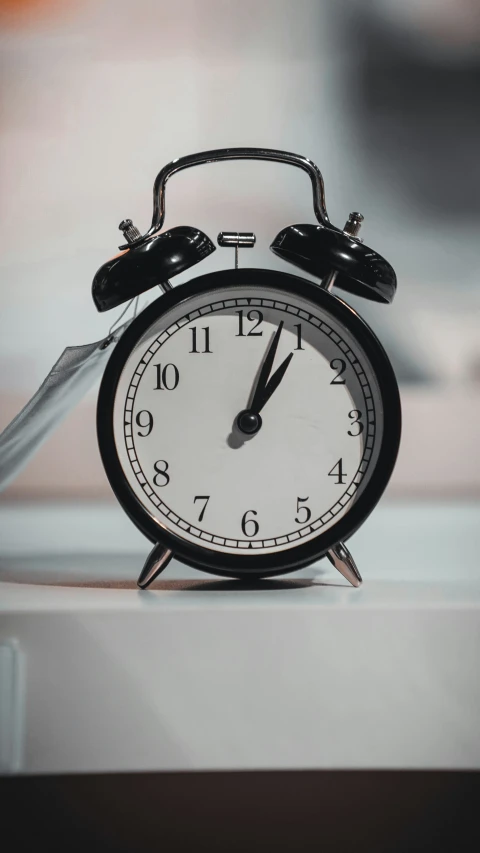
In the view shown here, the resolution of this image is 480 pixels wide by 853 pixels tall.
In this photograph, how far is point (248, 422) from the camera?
97 centimetres

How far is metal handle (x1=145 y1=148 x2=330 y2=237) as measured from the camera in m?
1.02

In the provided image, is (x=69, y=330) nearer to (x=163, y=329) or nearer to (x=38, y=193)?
(x=38, y=193)

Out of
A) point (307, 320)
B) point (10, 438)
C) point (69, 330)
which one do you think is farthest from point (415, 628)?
point (69, 330)

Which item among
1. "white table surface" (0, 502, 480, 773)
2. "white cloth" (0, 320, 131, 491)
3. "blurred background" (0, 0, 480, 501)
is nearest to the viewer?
"white table surface" (0, 502, 480, 773)

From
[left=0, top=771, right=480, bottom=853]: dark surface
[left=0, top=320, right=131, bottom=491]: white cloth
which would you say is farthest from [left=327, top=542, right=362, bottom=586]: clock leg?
[left=0, top=320, right=131, bottom=491]: white cloth

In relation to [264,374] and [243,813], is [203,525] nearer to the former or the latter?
[264,374]

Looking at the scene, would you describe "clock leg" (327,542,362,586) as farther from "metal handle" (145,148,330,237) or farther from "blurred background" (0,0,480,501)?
"blurred background" (0,0,480,501)

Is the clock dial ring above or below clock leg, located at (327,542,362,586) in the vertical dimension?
above

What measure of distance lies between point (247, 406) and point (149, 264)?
0.20 m

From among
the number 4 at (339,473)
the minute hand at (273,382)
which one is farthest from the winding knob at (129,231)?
the number 4 at (339,473)

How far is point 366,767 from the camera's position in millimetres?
834

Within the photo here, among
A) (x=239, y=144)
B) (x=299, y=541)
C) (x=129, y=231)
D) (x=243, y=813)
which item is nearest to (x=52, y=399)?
(x=129, y=231)

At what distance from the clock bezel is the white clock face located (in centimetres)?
1

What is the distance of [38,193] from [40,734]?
112cm
